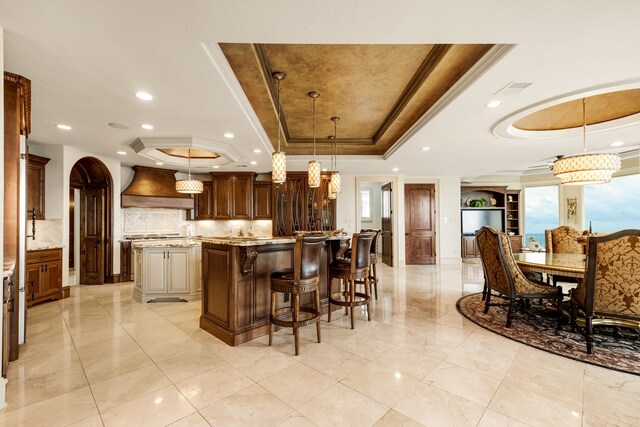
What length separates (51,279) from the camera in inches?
178

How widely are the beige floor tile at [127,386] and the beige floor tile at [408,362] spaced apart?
1770mm

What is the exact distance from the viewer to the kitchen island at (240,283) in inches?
115

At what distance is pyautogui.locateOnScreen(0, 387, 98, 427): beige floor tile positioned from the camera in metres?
1.79

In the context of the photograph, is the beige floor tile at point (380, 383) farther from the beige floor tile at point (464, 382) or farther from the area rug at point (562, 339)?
the area rug at point (562, 339)

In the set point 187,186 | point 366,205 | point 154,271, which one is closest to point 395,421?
point 154,271

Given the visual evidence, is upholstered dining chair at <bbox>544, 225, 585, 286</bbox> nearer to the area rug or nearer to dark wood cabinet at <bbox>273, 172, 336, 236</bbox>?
the area rug

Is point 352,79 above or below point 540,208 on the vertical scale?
above

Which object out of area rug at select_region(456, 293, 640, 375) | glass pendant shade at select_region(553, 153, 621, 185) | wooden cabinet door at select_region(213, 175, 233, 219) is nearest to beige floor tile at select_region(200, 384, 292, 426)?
area rug at select_region(456, 293, 640, 375)

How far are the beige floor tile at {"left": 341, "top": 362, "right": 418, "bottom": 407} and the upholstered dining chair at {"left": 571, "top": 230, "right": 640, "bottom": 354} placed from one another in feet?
6.06

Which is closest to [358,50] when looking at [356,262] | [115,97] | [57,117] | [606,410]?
[356,262]

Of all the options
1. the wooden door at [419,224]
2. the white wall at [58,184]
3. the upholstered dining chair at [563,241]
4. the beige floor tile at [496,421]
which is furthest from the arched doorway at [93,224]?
the upholstered dining chair at [563,241]

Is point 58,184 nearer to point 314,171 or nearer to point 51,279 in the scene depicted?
point 51,279

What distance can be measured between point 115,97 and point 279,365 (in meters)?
3.07

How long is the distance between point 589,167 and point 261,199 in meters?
6.17
